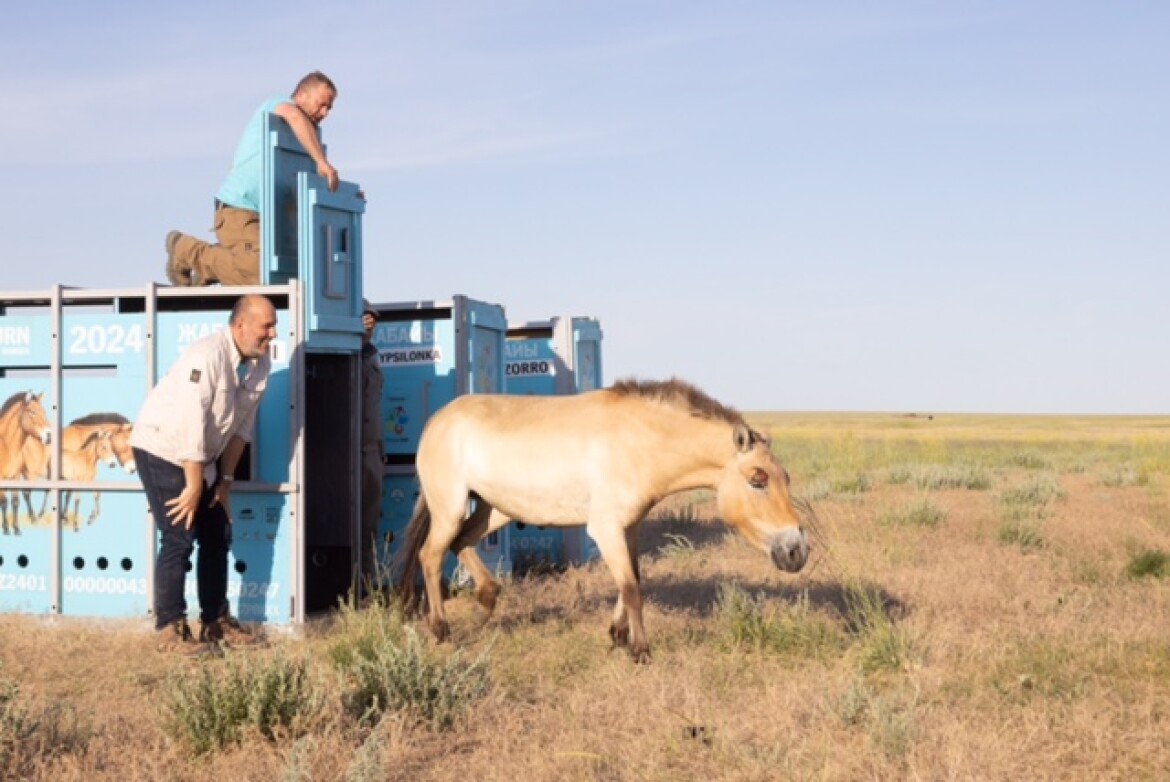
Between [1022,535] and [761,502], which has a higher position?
[761,502]

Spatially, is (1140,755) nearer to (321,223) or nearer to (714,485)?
(714,485)

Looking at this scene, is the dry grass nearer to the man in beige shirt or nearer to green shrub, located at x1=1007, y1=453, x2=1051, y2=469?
the man in beige shirt

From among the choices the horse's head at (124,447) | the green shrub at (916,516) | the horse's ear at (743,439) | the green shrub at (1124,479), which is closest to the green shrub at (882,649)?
the horse's ear at (743,439)

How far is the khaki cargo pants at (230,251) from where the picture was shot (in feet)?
36.7

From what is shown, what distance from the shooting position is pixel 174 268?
11508mm

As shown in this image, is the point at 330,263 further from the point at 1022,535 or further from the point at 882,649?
the point at 1022,535

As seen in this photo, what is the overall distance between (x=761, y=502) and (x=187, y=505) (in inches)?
153

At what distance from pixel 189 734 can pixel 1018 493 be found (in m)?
17.5

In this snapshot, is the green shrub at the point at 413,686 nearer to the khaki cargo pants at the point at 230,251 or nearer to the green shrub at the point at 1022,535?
the khaki cargo pants at the point at 230,251

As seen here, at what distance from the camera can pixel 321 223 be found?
424 inches

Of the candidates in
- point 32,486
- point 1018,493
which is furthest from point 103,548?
point 1018,493

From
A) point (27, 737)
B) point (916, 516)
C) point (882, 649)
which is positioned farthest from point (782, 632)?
point (916, 516)

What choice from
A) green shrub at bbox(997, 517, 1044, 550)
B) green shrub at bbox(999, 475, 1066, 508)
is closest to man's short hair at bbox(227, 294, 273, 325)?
green shrub at bbox(997, 517, 1044, 550)

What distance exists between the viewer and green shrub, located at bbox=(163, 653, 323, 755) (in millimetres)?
6867
